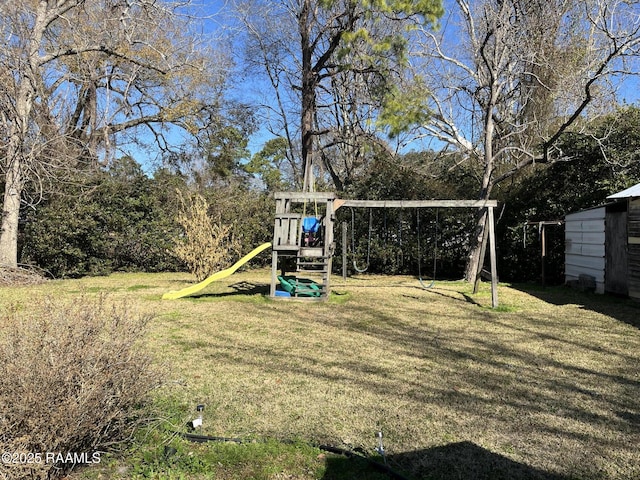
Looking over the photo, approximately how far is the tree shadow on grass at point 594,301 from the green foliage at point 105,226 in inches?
333

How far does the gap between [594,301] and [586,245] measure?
1805mm

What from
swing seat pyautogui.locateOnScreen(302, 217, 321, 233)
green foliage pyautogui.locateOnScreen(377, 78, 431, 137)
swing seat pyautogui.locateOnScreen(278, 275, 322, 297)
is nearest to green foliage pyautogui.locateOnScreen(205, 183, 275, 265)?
green foliage pyautogui.locateOnScreen(377, 78, 431, 137)

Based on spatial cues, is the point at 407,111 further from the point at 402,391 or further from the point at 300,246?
the point at 402,391

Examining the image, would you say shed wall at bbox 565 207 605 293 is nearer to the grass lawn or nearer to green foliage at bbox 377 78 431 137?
the grass lawn

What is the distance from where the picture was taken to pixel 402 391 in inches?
141

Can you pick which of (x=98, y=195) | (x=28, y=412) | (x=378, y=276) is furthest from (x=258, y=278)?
(x=28, y=412)

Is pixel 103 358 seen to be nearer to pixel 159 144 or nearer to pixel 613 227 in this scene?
pixel 613 227

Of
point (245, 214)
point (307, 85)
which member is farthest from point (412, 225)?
point (307, 85)

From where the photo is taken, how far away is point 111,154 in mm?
16781

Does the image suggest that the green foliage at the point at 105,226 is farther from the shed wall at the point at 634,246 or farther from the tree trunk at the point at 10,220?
the shed wall at the point at 634,246

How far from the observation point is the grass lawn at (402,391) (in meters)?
2.48

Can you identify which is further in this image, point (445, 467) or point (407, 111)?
point (407, 111)

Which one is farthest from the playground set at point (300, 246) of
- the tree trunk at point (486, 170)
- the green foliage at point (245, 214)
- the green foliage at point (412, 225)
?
the green foliage at point (245, 214)

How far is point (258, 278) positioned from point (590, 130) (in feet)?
28.7
